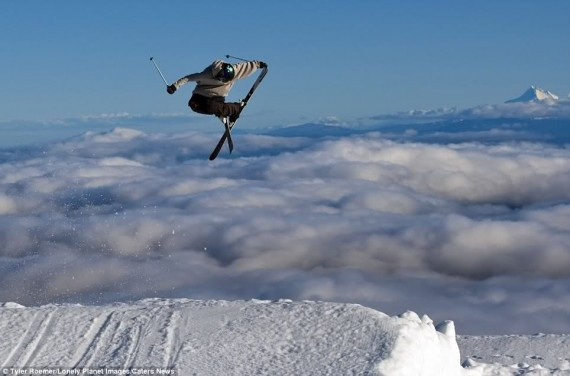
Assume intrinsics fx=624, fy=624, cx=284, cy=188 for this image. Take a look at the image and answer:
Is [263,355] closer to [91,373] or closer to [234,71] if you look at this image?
[91,373]

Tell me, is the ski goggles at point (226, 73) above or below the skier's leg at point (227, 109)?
above

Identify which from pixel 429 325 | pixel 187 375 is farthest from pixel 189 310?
pixel 429 325

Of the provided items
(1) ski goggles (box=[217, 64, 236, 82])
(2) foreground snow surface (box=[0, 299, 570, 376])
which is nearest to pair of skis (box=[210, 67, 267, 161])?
(1) ski goggles (box=[217, 64, 236, 82])

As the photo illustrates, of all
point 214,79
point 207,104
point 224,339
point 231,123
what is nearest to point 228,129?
point 231,123

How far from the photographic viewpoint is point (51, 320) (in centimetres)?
2094

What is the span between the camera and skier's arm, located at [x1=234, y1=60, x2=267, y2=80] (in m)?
17.0

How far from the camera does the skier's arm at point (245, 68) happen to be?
17.0m

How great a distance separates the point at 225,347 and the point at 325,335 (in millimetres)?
3230

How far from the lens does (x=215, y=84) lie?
55.1 ft

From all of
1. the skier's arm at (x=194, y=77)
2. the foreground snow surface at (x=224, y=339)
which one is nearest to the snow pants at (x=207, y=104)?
the skier's arm at (x=194, y=77)

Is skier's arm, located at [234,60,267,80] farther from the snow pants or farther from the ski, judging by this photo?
the ski

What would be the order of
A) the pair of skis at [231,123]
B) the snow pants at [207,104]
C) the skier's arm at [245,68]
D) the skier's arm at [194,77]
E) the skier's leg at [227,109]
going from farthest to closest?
the pair of skis at [231,123]
the skier's leg at [227,109]
the snow pants at [207,104]
the skier's arm at [245,68]
the skier's arm at [194,77]

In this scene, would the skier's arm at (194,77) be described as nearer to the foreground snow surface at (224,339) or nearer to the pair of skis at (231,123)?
the pair of skis at (231,123)

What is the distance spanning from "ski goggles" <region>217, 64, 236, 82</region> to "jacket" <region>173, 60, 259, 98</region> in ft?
0.35
